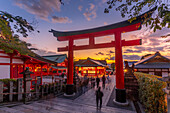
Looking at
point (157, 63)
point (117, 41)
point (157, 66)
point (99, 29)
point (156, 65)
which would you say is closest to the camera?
point (117, 41)

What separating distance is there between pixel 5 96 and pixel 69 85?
4.60 metres

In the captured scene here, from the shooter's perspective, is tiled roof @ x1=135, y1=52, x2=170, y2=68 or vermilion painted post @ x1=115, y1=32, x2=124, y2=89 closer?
vermilion painted post @ x1=115, y1=32, x2=124, y2=89

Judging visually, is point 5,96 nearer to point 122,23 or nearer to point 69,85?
point 69,85

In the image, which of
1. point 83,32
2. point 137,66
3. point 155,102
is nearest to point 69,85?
point 83,32

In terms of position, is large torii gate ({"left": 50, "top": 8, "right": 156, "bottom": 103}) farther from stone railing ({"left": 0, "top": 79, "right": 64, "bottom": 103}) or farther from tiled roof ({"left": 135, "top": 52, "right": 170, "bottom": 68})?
tiled roof ({"left": 135, "top": 52, "right": 170, "bottom": 68})

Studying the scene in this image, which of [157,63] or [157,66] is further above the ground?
[157,63]

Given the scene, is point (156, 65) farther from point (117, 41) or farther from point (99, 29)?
point (99, 29)

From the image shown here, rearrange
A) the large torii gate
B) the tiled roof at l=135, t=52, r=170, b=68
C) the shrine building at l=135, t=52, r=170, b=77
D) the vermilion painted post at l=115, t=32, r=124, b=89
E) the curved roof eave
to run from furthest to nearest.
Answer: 1. the tiled roof at l=135, t=52, r=170, b=68
2. the shrine building at l=135, t=52, r=170, b=77
3. the vermilion painted post at l=115, t=32, r=124, b=89
4. the large torii gate
5. the curved roof eave

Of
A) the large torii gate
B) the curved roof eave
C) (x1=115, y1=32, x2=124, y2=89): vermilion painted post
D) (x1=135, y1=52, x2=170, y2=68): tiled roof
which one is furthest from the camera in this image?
(x1=135, y1=52, x2=170, y2=68): tiled roof

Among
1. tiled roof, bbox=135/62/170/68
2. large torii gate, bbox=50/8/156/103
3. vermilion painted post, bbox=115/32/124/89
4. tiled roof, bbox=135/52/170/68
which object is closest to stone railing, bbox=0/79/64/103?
large torii gate, bbox=50/8/156/103

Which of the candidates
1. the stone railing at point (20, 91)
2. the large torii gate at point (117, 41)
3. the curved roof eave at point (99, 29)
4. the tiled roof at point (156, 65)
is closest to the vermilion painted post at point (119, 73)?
the large torii gate at point (117, 41)

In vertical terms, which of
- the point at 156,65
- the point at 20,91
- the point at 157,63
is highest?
the point at 157,63

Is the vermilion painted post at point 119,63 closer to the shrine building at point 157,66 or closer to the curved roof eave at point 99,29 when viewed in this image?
the curved roof eave at point 99,29

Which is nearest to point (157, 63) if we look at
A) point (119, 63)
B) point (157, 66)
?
point (157, 66)
